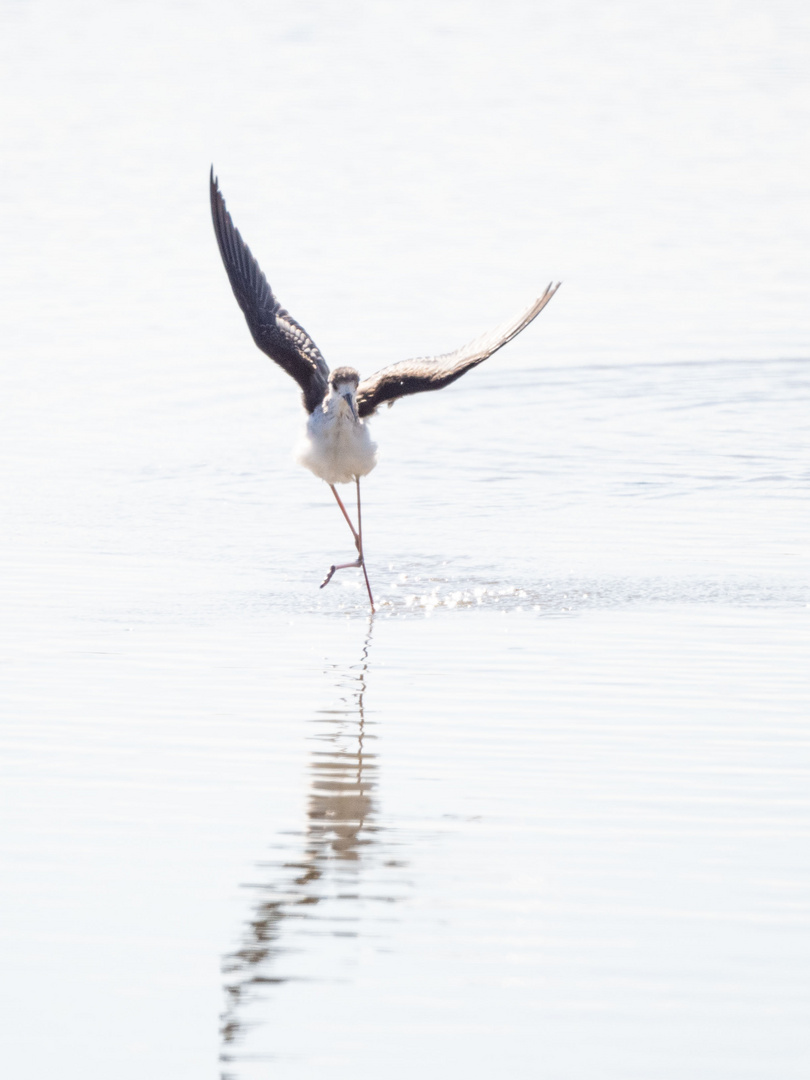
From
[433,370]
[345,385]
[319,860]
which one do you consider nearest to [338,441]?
[345,385]

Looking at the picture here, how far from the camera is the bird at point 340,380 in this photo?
942cm

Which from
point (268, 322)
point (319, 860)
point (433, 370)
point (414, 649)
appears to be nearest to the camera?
point (319, 860)

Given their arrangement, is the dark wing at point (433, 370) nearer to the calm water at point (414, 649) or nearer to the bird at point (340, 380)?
the bird at point (340, 380)

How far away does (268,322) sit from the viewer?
998 cm

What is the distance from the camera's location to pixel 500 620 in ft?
28.5

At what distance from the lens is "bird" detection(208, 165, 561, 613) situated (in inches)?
371

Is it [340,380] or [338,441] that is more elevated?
[340,380]

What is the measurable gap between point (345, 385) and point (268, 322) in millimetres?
798

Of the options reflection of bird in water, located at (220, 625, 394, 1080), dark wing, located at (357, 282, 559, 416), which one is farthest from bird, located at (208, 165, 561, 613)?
reflection of bird in water, located at (220, 625, 394, 1080)

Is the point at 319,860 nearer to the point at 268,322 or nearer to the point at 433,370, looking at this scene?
the point at 433,370

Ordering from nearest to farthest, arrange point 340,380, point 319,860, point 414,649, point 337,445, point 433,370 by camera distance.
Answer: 1. point 319,860
2. point 414,649
3. point 340,380
4. point 433,370
5. point 337,445

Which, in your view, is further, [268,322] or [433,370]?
[268,322]

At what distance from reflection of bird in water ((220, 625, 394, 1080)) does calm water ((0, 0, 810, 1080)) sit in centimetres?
2

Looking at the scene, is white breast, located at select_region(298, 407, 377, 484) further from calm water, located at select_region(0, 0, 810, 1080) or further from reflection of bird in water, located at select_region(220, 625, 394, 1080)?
reflection of bird in water, located at select_region(220, 625, 394, 1080)
